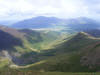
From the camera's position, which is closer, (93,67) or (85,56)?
(93,67)

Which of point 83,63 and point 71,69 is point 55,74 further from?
point 83,63

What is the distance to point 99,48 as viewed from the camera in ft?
459

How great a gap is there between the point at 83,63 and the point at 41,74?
48.0m

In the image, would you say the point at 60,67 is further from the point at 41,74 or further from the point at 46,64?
the point at 41,74

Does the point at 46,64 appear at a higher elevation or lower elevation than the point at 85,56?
lower

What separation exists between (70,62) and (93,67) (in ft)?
96.1

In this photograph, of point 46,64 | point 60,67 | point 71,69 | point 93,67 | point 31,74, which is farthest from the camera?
point 46,64

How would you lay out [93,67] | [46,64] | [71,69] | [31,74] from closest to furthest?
[31,74], [93,67], [71,69], [46,64]

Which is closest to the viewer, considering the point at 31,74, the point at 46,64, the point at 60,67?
the point at 31,74

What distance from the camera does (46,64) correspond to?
15638 centimetres

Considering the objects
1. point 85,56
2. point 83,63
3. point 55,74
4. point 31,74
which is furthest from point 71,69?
point 31,74

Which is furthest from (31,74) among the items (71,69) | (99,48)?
(99,48)

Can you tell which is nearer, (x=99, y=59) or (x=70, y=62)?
(x=99, y=59)

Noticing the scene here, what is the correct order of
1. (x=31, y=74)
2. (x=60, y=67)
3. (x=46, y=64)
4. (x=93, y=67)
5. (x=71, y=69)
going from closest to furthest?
1. (x=31, y=74)
2. (x=93, y=67)
3. (x=71, y=69)
4. (x=60, y=67)
5. (x=46, y=64)
